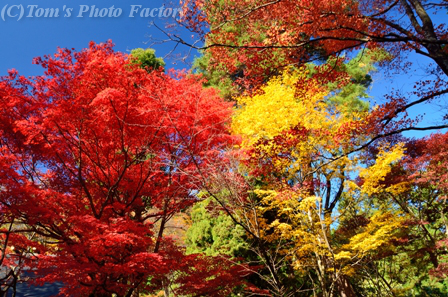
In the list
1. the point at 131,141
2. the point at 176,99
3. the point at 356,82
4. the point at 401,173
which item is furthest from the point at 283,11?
the point at 356,82

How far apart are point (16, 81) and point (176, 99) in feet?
10.8

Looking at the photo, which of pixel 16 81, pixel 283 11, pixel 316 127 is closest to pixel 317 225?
pixel 316 127

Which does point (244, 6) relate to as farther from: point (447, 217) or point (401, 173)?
point (447, 217)

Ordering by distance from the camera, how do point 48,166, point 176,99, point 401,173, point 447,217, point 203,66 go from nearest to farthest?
point 176,99 < point 48,166 < point 401,173 < point 447,217 < point 203,66

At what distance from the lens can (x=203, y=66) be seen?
54.2 feet

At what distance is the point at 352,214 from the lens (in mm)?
11211

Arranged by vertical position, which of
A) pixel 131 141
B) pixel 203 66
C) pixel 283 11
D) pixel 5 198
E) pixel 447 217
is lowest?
pixel 447 217

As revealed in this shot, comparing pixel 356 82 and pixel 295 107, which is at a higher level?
pixel 356 82

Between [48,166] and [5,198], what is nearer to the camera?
[5,198]

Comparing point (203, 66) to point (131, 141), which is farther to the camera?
point (203, 66)

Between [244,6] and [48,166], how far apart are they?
6021 millimetres

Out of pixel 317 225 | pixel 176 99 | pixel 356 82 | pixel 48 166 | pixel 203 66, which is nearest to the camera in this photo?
pixel 176 99

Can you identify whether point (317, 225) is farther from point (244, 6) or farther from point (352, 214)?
point (244, 6)

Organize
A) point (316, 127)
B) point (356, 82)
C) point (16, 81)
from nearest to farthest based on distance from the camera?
point (16, 81) → point (316, 127) → point (356, 82)
